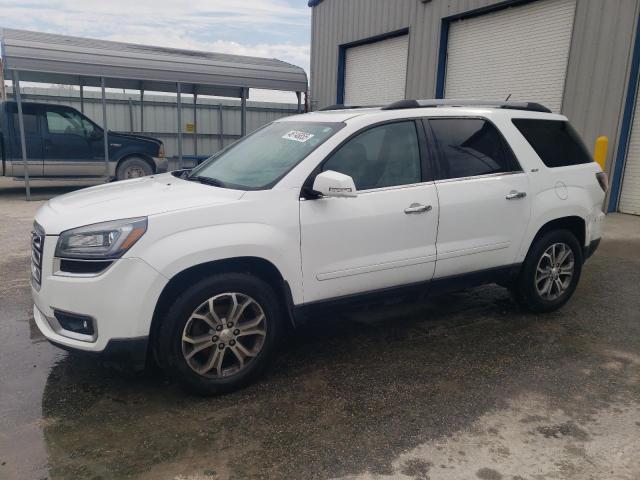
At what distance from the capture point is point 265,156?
12.4ft

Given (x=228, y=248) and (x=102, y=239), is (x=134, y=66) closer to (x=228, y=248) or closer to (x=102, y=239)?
(x=102, y=239)

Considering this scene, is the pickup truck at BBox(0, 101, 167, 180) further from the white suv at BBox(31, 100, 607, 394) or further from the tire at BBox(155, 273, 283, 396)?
the tire at BBox(155, 273, 283, 396)

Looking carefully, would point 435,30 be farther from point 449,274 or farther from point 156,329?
point 156,329

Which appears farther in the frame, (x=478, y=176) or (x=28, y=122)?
(x=28, y=122)

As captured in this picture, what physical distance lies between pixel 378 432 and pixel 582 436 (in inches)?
43.5

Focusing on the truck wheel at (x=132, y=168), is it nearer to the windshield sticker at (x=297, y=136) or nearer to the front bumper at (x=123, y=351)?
the windshield sticker at (x=297, y=136)

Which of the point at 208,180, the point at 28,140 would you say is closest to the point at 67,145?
the point at 28,140

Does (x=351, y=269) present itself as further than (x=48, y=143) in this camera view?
No

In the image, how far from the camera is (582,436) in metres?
2.83

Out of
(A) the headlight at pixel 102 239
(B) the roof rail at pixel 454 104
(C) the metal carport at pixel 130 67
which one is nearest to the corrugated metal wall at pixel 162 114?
(C) the metal carport at pixel 130 67

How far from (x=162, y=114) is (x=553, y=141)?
566 inches

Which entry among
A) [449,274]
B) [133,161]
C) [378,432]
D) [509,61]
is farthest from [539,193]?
[133,161]

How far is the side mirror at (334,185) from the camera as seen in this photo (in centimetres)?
312

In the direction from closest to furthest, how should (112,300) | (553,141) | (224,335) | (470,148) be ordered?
(112,300)
(224,335)
(470,148)
(553,141)
